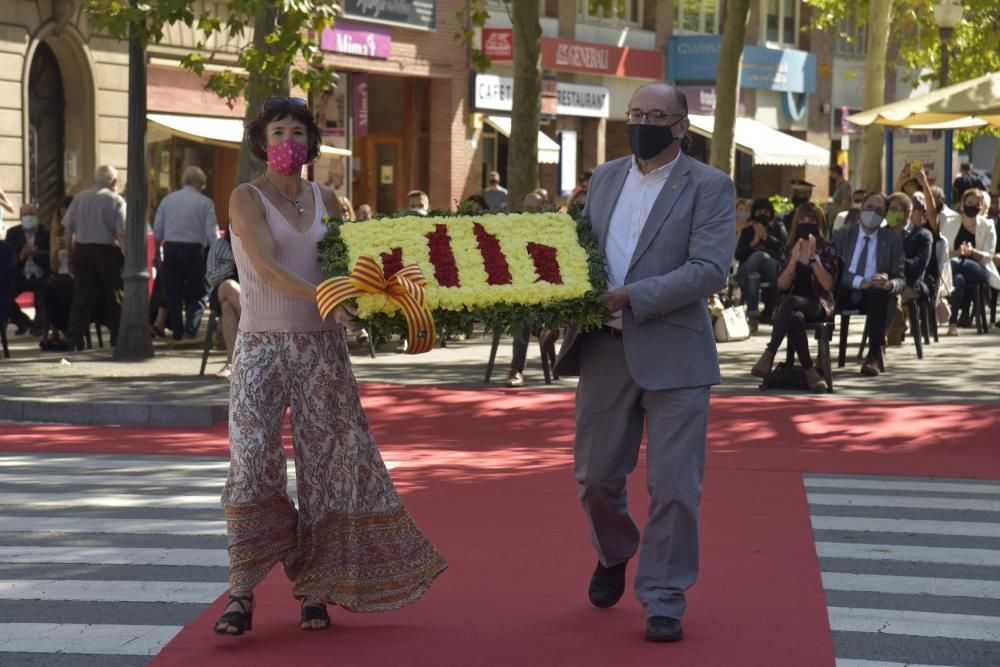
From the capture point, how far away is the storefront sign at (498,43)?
3875 centimetres

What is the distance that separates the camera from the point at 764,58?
51656mm

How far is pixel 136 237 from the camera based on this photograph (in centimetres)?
1816

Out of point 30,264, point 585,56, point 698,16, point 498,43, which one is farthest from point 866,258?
point 698,16

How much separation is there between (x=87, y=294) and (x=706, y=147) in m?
33.4

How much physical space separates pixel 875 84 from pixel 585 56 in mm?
7107

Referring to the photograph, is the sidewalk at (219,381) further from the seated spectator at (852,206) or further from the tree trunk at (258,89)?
the seated spectator at (852,206)

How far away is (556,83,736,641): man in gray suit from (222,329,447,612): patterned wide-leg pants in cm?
77

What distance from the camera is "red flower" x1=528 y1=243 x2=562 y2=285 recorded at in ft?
21.2

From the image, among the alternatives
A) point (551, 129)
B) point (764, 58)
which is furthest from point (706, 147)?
point (551, 129)

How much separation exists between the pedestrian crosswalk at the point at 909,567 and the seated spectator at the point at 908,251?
320 inches

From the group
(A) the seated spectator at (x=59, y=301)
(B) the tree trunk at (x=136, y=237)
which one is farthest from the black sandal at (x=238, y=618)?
(A) the seated spectator at (x=59, y=301)

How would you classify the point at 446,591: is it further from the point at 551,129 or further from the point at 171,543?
the point at 551,129

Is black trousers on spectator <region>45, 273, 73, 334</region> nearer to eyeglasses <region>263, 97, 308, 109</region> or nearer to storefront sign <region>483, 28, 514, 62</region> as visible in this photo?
eyeglasses <region>263, 97, 308, 109</region>

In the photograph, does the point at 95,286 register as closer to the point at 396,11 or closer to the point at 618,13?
the point at 396,11
